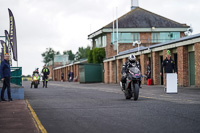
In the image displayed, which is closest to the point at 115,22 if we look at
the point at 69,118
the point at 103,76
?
the point at 103,76

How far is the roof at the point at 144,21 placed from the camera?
63625 millimetres

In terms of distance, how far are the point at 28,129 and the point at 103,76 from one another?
158 ft

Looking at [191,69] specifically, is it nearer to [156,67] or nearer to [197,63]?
[197,63]

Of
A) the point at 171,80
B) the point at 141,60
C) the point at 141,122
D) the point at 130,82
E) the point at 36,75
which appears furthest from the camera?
the point at 141,60

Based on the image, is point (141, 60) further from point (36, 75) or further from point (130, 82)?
point (130, 82)

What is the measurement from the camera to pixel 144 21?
6488cm

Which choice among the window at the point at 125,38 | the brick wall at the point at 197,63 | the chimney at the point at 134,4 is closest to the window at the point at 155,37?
the window at the point at 125,38

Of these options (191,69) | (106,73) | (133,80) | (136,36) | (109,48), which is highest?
(136,36)

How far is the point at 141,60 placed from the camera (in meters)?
38.9

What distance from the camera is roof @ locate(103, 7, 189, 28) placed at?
209 feet

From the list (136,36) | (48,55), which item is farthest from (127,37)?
(48,55)

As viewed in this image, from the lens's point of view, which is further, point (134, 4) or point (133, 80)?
point (134, 4)

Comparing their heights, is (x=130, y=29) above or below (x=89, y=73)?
above

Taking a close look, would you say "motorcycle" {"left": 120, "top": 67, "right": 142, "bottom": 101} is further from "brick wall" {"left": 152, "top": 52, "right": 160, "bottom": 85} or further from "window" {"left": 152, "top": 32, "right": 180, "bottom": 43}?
"window" {"left": 152, "top": 32, "right": 180, "bottom": 43}
